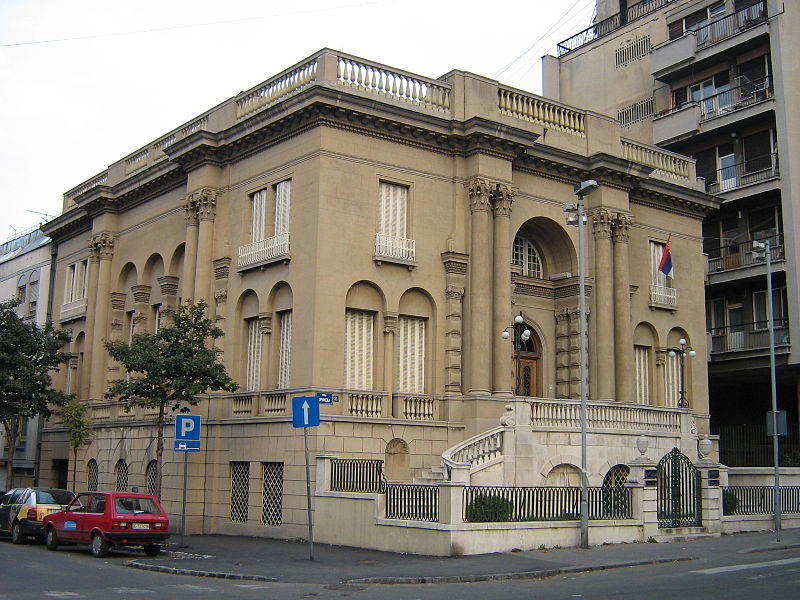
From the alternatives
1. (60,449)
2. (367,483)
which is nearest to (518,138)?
(367,483)

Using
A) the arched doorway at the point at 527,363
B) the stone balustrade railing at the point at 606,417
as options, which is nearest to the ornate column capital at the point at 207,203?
the arched doorway at the point at 527,363

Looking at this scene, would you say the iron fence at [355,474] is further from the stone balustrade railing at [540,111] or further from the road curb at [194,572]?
the stone balustrade railing at [540,111]

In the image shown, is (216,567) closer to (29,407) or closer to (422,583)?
(422,583)

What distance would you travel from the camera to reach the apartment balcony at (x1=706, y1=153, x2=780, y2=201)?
4122 cm

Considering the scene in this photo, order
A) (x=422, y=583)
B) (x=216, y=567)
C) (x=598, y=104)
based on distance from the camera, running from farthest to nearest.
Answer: (x=598, y=104), (x=216, y=567), (x=422, y=583)

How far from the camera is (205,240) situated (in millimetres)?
32594

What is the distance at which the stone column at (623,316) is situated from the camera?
3453cm

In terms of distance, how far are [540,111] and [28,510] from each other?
21463 mm

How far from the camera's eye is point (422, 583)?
17.9 m

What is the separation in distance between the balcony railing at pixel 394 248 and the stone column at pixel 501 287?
2985 millimetres

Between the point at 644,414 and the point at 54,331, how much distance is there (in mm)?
24096

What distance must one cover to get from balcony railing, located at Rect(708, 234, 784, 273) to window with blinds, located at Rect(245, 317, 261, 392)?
22.8 meters

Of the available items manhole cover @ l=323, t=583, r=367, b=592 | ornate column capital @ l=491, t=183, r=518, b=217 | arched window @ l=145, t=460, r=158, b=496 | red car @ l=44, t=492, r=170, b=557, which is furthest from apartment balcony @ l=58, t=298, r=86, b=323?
manhole cover @ l=323, t=583, r=367, b=592

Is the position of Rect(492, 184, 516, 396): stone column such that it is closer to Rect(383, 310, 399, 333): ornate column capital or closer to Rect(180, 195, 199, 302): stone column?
Rect(383, 310, 399, 333): ornate column capital
